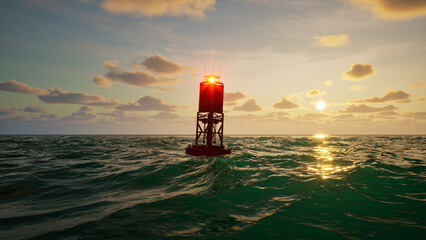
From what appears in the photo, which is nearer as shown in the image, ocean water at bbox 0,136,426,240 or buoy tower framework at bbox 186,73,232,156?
ocean water at bbox 0,136,426,240

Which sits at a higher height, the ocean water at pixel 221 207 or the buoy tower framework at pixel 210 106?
the buoy tower framework at pixel 210 106

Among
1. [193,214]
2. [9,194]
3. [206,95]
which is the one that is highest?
[206,95]

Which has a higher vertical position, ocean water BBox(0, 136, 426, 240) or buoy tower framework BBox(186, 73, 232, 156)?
buoy tower framework BBox(186, 73, 232, 156)

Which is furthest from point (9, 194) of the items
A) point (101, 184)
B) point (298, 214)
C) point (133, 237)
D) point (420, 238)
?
point (420, 238)

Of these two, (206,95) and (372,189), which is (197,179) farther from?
(206,95)

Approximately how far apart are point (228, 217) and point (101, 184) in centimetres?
953

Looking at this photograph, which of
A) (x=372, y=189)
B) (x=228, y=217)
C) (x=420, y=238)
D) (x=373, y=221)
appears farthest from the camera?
(x=372, y=189)

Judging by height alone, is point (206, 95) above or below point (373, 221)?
above

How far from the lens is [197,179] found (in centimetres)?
1326

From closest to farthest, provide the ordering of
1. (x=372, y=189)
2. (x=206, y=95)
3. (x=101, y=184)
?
(x=372, y=189), (x=101, y=184), (x=206, y=95)

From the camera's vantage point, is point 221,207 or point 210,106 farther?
point 210,106

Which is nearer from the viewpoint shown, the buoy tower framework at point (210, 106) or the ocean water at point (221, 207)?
the ocean water at point (221, 207)

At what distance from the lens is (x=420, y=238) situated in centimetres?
545

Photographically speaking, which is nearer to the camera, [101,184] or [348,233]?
[348,233]
